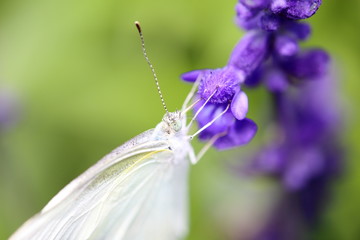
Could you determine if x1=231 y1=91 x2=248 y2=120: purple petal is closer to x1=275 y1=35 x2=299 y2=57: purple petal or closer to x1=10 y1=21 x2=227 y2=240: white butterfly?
x1=275 y1=35 x2=299 y2=57: purple petal

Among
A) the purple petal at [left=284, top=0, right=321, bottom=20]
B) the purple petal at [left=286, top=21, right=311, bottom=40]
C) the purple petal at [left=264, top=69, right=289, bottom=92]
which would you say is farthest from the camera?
the purple petal at [left=264, top=69, right=289, bottom=92]

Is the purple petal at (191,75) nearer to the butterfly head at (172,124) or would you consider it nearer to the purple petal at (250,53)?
the purple petal at (250,53)

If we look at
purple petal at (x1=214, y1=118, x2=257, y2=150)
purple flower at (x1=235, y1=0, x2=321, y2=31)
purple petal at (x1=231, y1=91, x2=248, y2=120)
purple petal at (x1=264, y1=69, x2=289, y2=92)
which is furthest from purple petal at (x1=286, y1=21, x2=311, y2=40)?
purple petal at (x1=214, y1=118, x2=257, y2=150)

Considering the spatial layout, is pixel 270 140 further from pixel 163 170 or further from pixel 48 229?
pixel 48 229

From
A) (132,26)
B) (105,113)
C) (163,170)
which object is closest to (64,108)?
(105,113)

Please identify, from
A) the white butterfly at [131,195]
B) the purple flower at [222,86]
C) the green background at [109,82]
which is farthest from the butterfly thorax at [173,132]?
the green background at [109,82]

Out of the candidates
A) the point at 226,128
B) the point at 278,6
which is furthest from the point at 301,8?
the point at 226,128

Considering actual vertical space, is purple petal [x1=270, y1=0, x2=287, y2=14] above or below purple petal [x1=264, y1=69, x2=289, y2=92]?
above
